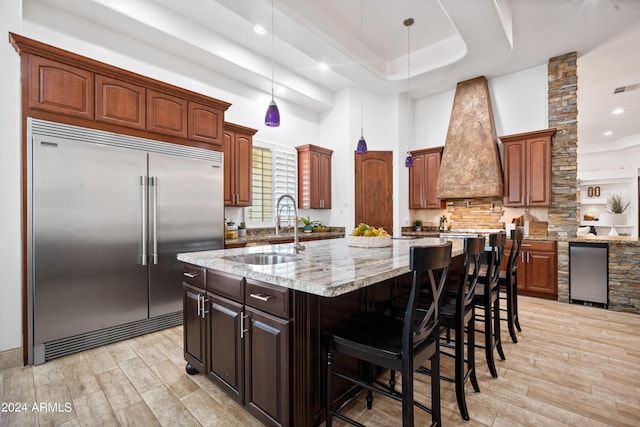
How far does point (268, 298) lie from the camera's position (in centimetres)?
154

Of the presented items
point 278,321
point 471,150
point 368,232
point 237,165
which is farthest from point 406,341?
point 471,150

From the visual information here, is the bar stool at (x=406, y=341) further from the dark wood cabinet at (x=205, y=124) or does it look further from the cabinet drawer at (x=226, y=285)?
the dark wood cabinet at (x=205, y=124)

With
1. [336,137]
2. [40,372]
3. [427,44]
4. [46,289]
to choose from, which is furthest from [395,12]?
[40,372]

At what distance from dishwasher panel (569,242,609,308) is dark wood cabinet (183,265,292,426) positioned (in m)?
4.67

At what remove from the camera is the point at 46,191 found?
252 centimetres

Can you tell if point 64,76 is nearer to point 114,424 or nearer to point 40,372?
point 40,372

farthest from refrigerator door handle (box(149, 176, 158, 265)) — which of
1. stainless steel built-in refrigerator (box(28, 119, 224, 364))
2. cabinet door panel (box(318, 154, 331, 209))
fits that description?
cabinet door panel (box(318, 154, 331, 209))

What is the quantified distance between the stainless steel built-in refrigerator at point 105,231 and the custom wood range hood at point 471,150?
4.30 meters

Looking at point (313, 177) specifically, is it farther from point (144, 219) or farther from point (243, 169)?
point (144, 219)

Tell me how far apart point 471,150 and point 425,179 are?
99cm

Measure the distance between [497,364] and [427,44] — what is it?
15.8ft

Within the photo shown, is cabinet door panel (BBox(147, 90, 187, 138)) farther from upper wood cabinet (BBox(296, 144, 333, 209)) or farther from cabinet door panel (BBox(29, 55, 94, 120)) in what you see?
upper wood cabinet (BBox(296, 144, 333, 209))

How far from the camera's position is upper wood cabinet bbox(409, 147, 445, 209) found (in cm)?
589

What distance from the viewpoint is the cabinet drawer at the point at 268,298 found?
148 centimetres
